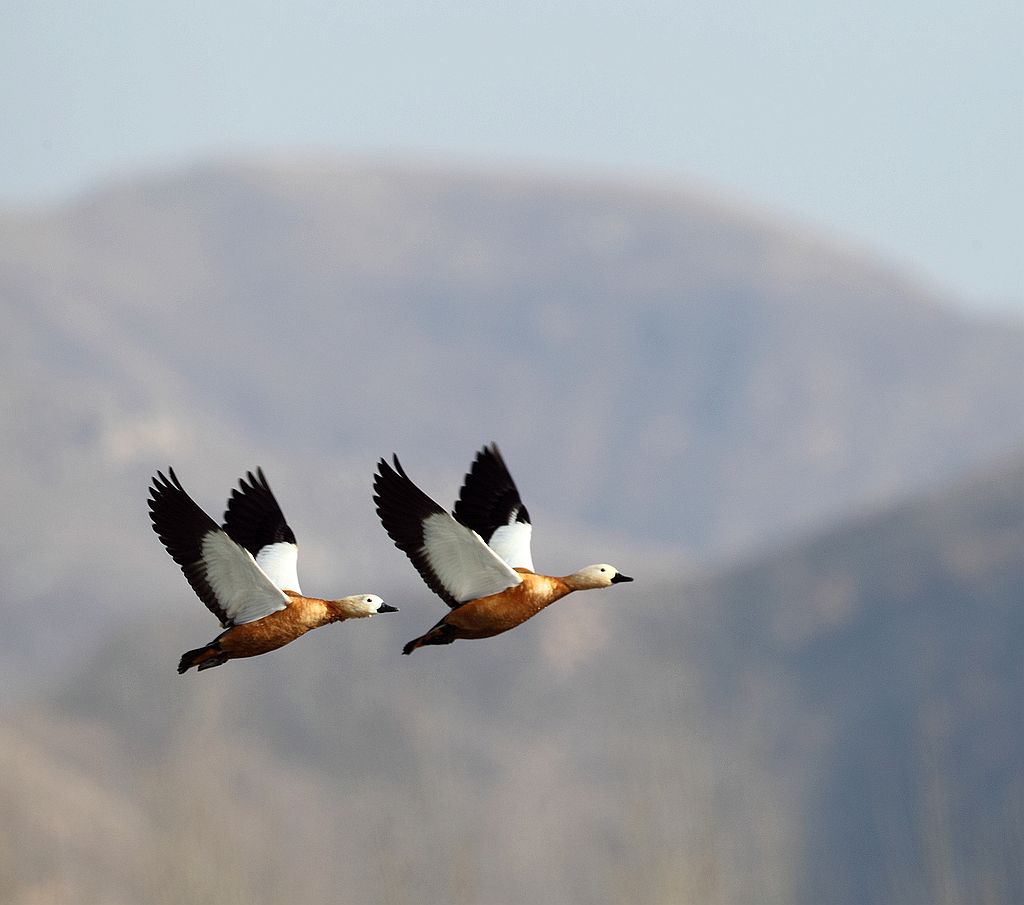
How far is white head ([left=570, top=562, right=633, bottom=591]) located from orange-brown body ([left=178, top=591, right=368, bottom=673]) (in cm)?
100

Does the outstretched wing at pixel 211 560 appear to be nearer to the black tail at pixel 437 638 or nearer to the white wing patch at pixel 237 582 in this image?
the white wing patch at pixel 237 582

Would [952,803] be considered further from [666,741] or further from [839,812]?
[666,741]

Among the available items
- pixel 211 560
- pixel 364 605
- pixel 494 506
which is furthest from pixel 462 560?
pixel 494 506

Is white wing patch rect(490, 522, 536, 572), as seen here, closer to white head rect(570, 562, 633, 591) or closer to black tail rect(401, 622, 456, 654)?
white head rect(570, 562, 633, 591)

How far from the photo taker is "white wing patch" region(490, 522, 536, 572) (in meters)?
8.35

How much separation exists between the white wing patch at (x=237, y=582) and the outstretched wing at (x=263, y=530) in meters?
0.33

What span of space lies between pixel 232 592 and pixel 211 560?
7.1 inches

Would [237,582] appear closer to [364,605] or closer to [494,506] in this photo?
[364,605]

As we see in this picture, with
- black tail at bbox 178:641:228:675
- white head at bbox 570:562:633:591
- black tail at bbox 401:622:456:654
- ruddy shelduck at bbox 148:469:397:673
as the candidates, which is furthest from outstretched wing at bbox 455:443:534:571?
black tail at bbox 178:641:228:675

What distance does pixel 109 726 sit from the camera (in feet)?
330

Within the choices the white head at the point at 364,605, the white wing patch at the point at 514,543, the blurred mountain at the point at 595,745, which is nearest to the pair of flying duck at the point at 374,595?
the white head at the point at 364,605

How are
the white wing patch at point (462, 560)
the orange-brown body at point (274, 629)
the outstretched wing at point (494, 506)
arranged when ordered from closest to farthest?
1. the orange-brown body at point (274, 629)
2. the white wing patch at point (462, 560)
3. the outstretched wing at point (494, 506)

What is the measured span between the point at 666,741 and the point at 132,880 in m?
26.3

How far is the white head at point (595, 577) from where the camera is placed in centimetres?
741
